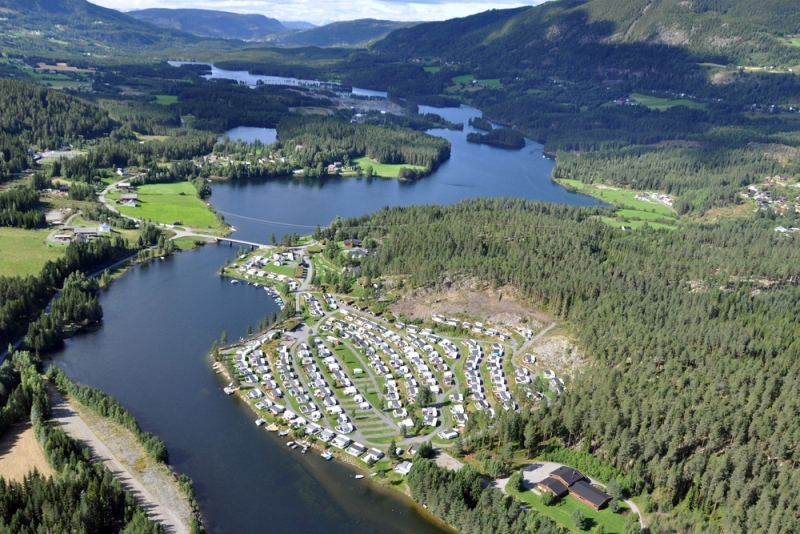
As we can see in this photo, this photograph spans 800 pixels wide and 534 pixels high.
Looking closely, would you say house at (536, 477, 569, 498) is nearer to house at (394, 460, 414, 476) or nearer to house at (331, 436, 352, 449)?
house at (394, 460, 414, 476)

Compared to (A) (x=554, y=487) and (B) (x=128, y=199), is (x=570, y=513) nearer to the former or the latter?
(A) (x=554, y=487)

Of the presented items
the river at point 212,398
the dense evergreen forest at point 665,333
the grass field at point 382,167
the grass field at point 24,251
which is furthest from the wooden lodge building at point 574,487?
the grass field at point 382,167

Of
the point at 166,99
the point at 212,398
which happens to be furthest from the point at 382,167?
the point at 212,398

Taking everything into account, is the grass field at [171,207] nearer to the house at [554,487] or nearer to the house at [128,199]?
the house at [128,199]

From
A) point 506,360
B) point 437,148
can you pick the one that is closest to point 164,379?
point 506,360

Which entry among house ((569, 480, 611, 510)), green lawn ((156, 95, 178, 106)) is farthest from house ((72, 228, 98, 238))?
green lawn ((156, 95, 178, 106))

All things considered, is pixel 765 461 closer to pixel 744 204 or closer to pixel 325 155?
pixel 744 204
